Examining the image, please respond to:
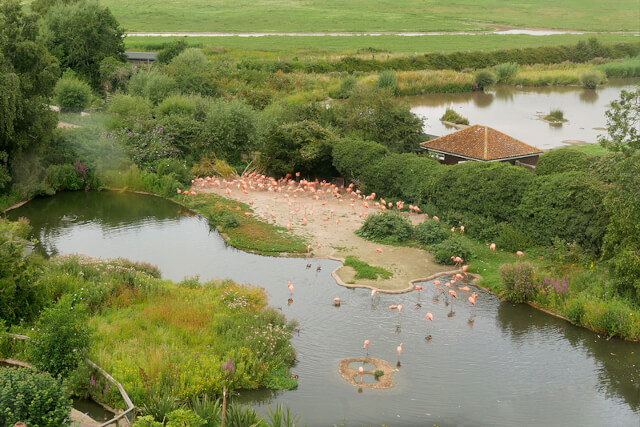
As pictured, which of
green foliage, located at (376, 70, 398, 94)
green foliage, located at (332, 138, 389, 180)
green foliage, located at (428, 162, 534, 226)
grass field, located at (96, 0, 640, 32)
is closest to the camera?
green foliage, located at (428, 162, 534, 226)

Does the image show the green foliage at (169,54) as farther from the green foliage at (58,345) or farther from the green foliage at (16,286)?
the green foliage at (58,345)

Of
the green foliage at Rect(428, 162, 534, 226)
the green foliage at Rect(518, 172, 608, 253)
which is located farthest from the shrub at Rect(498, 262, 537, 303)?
the green foliage at Rect(428, 162, 534, 226)

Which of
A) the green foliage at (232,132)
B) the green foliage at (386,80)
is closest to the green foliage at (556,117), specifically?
the green foliage at (386,80)

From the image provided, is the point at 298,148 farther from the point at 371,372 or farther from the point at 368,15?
the point at 368,15

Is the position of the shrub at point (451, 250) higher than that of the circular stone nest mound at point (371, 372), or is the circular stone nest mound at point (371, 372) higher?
the shrub at point (451, 250)

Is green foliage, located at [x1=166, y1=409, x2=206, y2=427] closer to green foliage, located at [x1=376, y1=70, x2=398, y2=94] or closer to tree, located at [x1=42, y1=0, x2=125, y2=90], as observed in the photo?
tree, located at [x1=42, y1=0, x2=125, y2=90]

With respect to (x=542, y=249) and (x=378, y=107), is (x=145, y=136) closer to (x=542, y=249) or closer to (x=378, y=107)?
(x=378, y=107)
